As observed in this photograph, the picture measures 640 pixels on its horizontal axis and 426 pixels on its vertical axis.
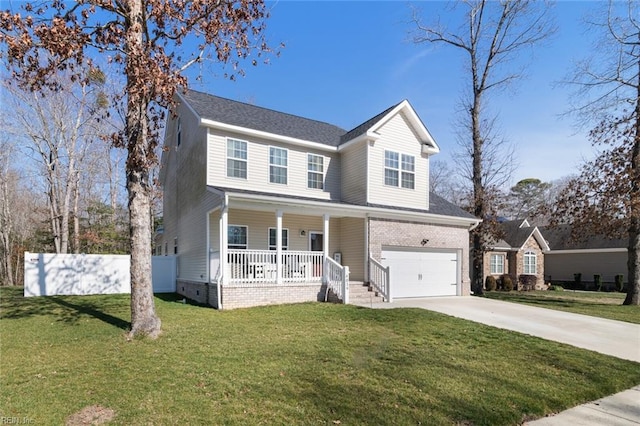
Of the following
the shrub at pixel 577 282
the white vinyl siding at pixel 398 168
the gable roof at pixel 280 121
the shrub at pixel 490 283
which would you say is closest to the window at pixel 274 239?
the white vinyl siding at pixel 398 168

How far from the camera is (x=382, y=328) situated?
862 centimetres

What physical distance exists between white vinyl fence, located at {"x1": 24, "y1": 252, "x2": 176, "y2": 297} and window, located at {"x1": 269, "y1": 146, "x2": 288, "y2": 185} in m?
5.98

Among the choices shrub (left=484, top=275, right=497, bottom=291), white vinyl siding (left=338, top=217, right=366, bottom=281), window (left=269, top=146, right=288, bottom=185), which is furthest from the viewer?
shrub (left=484, top=275, right=497, bottom=291)

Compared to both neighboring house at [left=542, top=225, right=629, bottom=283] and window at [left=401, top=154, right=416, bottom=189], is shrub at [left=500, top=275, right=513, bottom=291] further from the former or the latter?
window at [left=401, top=154, right=416, bottom=189]

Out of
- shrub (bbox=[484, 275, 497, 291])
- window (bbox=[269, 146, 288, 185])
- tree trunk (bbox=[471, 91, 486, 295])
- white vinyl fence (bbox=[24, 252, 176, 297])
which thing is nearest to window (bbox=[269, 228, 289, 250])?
window (bbox=[269, 146, 288, 185])

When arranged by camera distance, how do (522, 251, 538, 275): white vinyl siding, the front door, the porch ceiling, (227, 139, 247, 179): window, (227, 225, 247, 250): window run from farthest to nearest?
(522, 251, 538, 275): white vinyl siding
the front door
(227, 225, 247, 250): window
(227, 139, 247, 179): window
the porch ceiling

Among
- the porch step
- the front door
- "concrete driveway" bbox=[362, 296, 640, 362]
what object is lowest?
"concrete driveway" bbox=[362, 296, 640, 362]

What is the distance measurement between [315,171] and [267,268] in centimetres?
506

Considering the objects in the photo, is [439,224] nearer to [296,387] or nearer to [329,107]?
[329,107]

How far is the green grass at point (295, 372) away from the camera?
4.34m

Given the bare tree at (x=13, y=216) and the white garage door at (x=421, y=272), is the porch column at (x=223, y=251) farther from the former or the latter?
the bare tree at (x=13, y=216)

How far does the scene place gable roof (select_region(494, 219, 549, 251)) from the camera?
87.9ft

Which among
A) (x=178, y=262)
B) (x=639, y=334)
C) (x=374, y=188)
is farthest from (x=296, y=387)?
(x=178, y=262)

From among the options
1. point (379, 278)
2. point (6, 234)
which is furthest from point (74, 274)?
point (6, 234)
